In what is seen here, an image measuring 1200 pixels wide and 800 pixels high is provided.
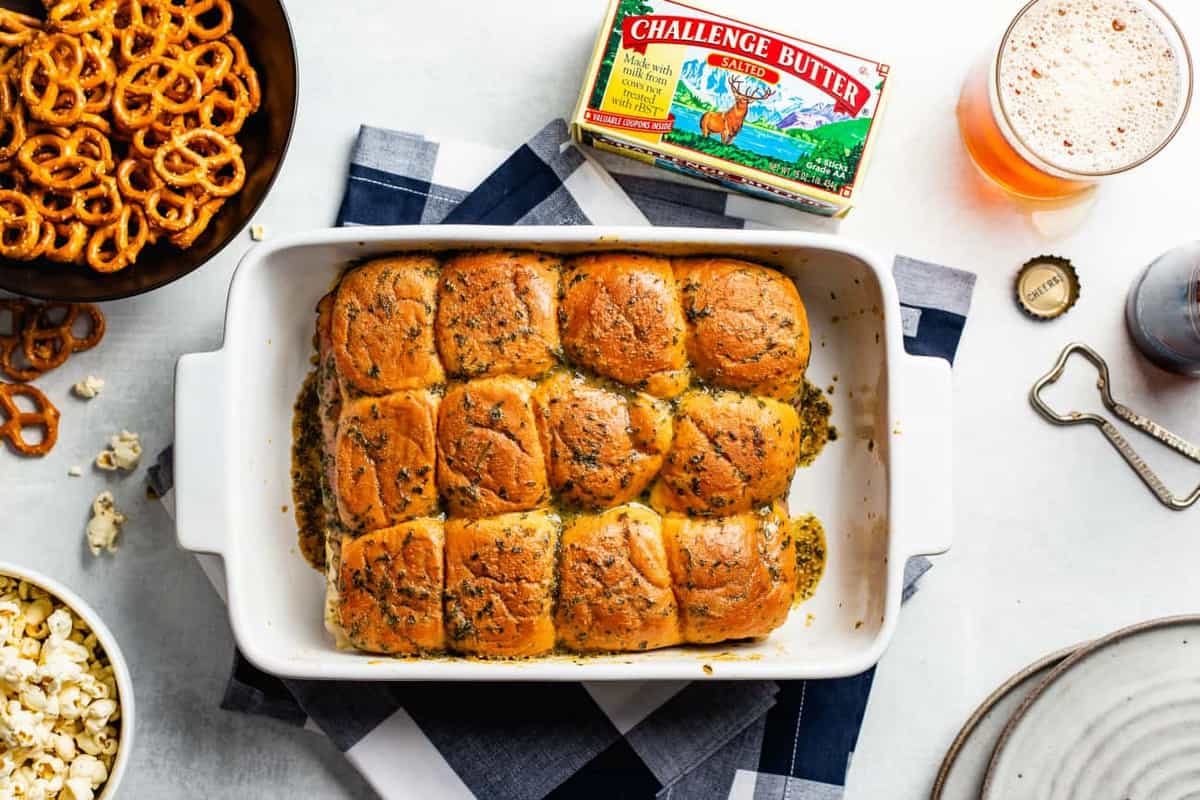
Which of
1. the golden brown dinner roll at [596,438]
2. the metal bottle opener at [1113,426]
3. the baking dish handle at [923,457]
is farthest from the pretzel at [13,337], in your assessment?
the metal bottle opener at [1113,426]

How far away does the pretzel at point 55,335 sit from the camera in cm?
221

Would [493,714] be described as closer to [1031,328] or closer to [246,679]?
[246,679]

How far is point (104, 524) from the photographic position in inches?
87.4

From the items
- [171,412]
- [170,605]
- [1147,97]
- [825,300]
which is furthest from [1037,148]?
[170,605]

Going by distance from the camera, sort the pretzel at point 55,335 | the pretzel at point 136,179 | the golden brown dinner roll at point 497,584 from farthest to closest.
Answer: the pretzel at point 55,335, the pretzel at point 136,179, the golden brown dinner roll at point 497,584

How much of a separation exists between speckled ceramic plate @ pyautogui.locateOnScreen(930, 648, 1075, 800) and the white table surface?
5.8 inches

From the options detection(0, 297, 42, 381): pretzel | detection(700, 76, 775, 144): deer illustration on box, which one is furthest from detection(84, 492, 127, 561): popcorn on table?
detection(700, 76, 775, 144): deer illustration on box

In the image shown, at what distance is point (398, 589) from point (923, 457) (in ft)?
3.48

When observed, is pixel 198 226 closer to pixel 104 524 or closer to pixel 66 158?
pixel 66 158

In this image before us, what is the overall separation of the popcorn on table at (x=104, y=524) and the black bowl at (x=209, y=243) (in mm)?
501

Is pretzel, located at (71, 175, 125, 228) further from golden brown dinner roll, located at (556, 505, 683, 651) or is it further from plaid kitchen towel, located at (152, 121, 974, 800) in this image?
golden brown dinner roll, located at (556, 505, 683, 651)

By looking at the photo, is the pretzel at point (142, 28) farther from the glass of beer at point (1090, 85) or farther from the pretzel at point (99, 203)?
the glass of beer at point (1090, 85)

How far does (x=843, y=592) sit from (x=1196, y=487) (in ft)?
3.07

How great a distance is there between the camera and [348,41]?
229cm
